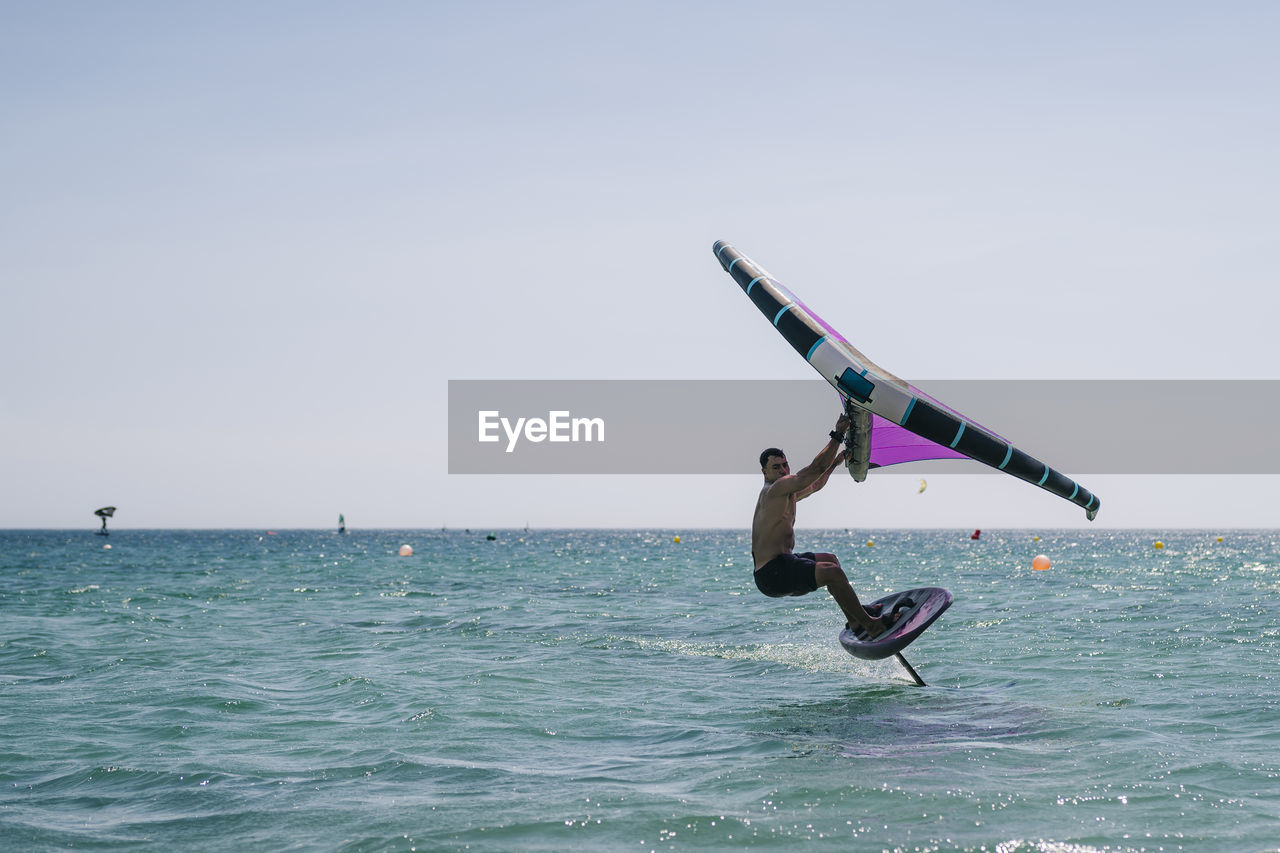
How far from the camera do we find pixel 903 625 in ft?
35.1

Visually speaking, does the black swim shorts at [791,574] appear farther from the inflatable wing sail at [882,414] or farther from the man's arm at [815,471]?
the inflatable wing sail at [882,414]

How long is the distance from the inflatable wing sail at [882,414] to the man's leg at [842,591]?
119cm

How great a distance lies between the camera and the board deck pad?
1048 centimetres

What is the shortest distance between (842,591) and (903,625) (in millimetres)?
734

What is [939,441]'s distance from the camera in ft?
28.3

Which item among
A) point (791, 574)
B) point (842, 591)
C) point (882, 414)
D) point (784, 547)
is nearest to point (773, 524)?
point (784, 547)

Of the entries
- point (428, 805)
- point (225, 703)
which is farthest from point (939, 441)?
point (225, 703)

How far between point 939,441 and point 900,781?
2.81 m

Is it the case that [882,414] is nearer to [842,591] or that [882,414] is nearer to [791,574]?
[791,574]

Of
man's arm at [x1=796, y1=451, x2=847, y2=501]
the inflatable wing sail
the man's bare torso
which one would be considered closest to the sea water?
the man's bare torso

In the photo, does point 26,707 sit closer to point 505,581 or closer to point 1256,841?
point 1256,841

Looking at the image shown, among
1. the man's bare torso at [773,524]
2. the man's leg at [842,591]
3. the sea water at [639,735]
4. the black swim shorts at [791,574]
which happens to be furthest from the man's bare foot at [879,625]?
the man's bare torso at [773,524]

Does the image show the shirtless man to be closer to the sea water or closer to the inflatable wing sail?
the inflatable wing sail

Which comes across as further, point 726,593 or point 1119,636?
point 726,593
